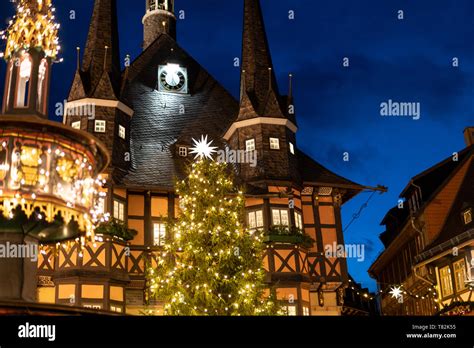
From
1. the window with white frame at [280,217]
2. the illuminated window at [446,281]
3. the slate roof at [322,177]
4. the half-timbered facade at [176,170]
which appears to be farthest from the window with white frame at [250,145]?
the illuminated window at [446,281]

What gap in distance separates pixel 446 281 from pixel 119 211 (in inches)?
608

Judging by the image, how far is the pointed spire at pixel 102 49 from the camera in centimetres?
2938

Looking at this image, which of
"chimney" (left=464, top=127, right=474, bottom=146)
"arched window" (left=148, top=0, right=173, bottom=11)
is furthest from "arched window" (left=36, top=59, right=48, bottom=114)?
"arched window" (left=148, top=0, right=173, bottom=11)

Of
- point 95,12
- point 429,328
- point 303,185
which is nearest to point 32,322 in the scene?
point 429,328

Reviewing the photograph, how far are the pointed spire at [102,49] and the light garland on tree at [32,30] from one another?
14016 millimetres

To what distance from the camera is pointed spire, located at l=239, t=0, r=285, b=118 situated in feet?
97.7

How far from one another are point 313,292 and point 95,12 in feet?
56.4

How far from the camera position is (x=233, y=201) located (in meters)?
20.9

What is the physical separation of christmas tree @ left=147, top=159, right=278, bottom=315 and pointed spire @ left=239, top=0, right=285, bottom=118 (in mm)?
9414

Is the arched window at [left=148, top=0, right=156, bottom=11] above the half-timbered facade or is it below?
above

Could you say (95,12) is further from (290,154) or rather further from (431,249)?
(431,249)

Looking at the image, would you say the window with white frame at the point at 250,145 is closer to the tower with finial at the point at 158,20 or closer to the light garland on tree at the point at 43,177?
the light garland on tree at the point at 43,177

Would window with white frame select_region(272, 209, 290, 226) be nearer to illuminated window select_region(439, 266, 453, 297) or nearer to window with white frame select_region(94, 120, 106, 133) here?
window with white frame select_region(94, 120, 106, 133)

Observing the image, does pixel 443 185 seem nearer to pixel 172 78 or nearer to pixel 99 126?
pixel 172 78
